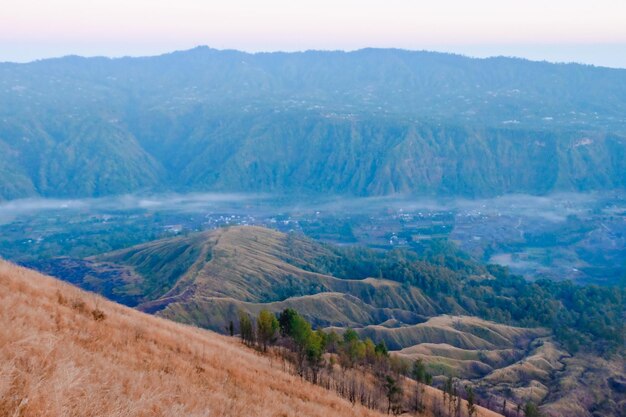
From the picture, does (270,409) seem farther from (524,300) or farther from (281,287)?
(524,300)

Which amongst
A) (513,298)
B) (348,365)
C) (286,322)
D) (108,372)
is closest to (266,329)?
(286,322)

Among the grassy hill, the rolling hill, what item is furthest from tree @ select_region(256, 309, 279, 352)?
the rolling hill

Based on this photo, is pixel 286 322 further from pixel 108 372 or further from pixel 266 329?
pixel 108 372

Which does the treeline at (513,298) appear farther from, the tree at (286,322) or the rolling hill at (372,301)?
the tree at (286,322)

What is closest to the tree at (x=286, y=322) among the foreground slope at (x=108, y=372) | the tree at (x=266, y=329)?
the tree at (x=266, y=329)

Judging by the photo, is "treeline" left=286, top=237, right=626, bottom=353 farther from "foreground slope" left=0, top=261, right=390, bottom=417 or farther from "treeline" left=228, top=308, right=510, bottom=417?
"foreground slope" left=0, top=261, right=390, bottom=417

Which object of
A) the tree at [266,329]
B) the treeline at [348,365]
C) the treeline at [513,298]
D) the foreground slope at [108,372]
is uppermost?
the foreground slope at [108,372]
